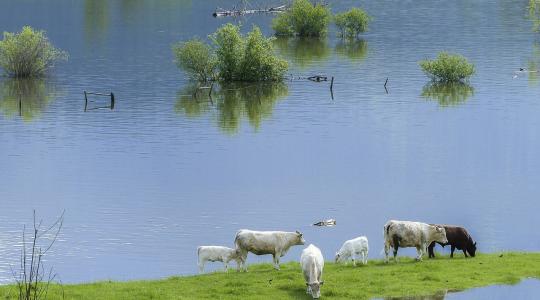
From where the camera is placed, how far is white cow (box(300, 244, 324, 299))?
31.0 meters

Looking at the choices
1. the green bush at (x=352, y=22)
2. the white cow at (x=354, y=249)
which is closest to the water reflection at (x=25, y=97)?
the green bush at (x=352, y=22)

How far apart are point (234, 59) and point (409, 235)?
2613 inches

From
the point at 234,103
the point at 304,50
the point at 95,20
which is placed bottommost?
the point at 234,103

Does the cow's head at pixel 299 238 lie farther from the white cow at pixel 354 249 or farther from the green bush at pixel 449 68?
the green bush at pixel 449 68

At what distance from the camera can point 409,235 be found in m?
37.2

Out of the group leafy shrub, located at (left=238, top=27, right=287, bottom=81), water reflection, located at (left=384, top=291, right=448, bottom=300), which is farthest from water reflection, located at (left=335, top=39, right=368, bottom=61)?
water reflection, located at (left=384, top=291, right=448, bottom=300)

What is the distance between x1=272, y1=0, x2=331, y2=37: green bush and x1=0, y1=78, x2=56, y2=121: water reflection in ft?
151

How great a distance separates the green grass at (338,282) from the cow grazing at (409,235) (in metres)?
0.70

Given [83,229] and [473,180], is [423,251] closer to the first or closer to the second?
[83,229]

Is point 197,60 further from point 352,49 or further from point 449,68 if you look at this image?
point 352,49

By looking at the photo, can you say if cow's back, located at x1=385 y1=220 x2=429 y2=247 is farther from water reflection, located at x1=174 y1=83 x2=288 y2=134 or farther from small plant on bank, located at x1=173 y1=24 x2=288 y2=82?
small plant on bank, located at x1=173 y1=24 x2=288 y2=82

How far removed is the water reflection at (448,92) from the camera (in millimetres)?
94450

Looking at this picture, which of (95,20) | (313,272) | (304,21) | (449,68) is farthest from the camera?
(95,20)

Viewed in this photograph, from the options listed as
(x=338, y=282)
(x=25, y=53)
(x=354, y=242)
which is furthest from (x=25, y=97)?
(x=338, y=282)
